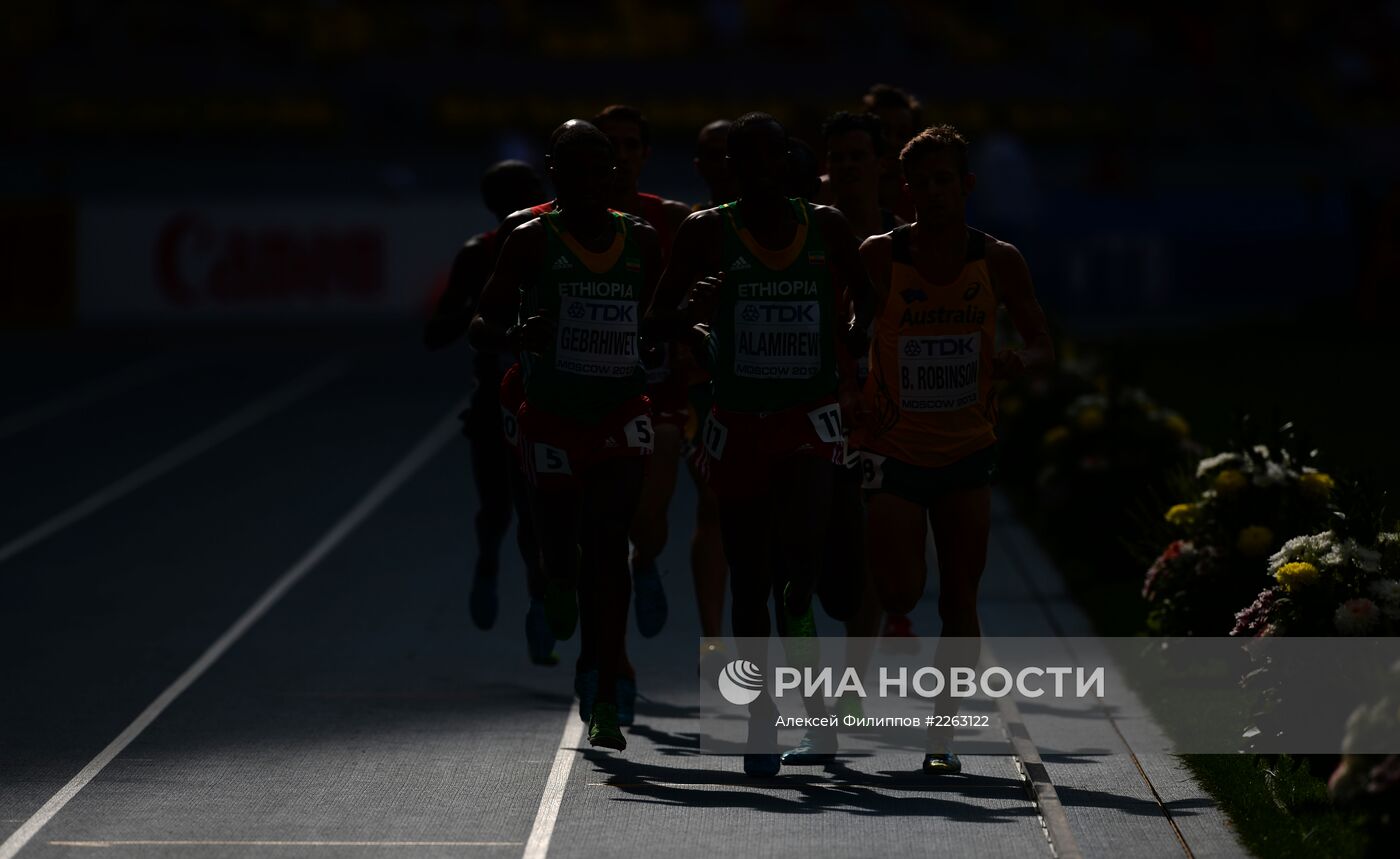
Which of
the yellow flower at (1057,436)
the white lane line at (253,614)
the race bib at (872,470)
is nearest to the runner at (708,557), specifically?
the race bib at (872,470)

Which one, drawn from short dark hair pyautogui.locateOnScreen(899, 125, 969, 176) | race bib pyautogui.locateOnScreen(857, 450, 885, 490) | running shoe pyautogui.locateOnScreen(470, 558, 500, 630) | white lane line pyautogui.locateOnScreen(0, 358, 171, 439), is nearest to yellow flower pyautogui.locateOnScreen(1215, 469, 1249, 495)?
race bib pyautogui.locateOnScreen(857, 450, 885, 490)

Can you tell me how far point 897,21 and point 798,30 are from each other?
6.10 feet

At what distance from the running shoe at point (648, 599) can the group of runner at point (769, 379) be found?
587 mm

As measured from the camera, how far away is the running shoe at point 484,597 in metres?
10.2

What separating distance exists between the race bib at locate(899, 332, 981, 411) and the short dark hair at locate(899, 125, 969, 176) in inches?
22.7

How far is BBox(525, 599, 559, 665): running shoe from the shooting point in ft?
30.8

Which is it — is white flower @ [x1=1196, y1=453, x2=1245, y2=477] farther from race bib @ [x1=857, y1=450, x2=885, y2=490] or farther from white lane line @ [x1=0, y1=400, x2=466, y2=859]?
white lane line @ [x1=0, y1=400, x2=466, y2=859]

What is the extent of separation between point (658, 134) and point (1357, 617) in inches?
1203

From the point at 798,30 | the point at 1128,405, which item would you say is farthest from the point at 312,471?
the point at 798,30

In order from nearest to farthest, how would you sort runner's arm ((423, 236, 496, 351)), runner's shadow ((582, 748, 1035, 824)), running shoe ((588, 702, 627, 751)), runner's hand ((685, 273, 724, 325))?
runner's shadow ((582, 748, 1035, 824))
runner's hand ((685, 273, 724, 325))
running shoe ((588, 702, 627, 751))
runner's arm ((423, 236, 496, 351))

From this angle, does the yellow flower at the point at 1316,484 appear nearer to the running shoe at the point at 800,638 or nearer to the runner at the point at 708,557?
the running shoe at the point at 800,638

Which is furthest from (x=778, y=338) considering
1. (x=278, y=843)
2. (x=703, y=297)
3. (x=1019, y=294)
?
(x=278, y=843)

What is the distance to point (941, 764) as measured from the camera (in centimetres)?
770

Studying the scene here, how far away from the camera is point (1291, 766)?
7414 mm
